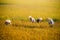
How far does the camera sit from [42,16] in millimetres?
1412

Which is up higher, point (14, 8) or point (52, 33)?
point (14, 8)

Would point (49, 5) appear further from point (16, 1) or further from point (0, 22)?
point (0, 22)

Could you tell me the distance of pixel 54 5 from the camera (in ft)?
4.61

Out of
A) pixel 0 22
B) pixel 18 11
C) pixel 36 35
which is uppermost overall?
pixel 18 11

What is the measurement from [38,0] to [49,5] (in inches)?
4.9

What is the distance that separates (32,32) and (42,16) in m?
0.19

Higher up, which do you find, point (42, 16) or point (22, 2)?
point (22, 2)

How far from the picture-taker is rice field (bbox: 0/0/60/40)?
1.38m

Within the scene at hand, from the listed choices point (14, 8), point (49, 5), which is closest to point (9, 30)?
point (14, 8)

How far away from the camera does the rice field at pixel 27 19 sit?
1379 mm

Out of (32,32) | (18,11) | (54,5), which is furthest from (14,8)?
(54,5)

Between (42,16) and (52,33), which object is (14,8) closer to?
(42,16)

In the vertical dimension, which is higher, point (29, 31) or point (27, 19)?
point (27, 19)

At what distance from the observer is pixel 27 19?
141 centimetres
